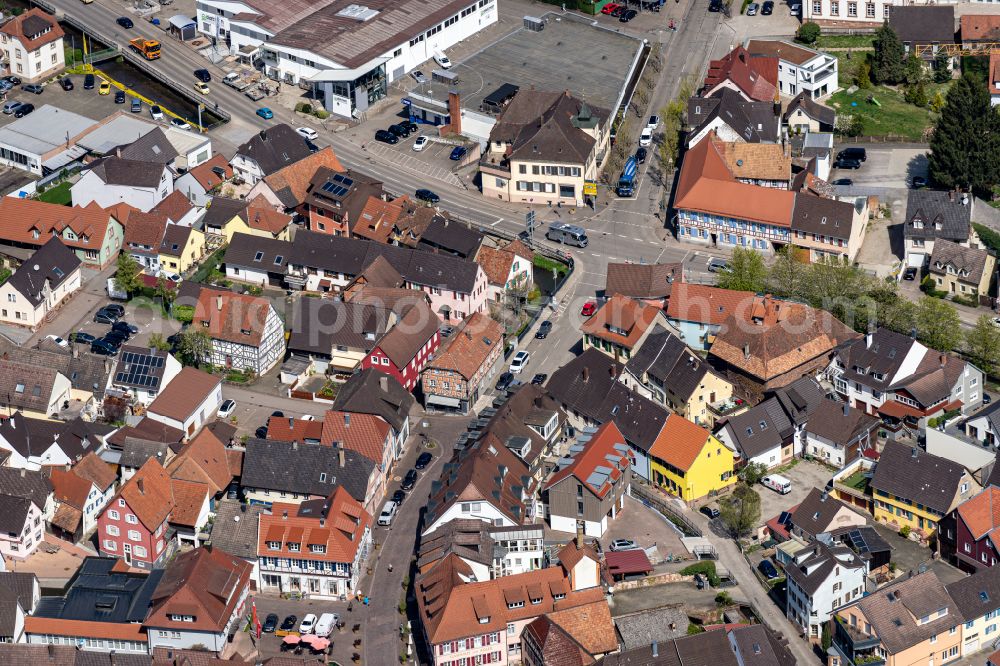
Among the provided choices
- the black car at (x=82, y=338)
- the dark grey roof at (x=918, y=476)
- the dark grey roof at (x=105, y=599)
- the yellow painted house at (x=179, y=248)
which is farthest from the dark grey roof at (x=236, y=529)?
the dark grey roof at (x=918, y=476)

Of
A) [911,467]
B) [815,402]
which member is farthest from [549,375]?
[911,467]

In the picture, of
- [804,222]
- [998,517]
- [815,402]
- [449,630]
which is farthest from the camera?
[804,222]

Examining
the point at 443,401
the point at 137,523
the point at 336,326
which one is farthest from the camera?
the point at 336,326

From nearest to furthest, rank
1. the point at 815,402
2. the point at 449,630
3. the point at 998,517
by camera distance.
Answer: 1. the point at 449,630
2. the point at 998,517
3. the point at 815,402

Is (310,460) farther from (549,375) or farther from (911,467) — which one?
(911,467)

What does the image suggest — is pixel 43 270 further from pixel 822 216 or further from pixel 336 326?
pixel 822 216

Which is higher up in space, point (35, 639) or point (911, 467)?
point (911, 467)

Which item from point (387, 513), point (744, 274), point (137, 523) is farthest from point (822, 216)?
point (137, 523)
